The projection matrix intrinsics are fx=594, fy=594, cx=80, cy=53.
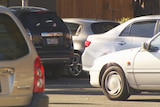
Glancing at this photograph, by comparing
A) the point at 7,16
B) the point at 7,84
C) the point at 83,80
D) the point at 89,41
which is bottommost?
the point at 83,80

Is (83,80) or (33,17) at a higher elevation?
(33,17)

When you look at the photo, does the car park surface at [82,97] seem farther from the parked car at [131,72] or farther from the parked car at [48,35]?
the parked car at [48,35]

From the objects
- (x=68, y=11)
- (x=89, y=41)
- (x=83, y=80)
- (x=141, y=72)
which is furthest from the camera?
(x=68, y=11)

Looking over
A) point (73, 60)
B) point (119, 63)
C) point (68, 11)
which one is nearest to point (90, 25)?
point (73, 60)

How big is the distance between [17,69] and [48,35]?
871 centimetres

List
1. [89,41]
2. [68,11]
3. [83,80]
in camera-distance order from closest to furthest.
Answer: [89,41] → [83,80] → [68,11]

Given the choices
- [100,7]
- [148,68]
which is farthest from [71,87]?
[100,7]

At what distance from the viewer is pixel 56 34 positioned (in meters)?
15.3

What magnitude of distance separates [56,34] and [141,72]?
451 cm

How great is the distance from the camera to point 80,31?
1697cm

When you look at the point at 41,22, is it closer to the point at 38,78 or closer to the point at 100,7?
the point at 38,78

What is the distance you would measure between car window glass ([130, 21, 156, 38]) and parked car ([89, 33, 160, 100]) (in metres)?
2.38

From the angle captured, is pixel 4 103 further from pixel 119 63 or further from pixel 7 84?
pixel 119 63

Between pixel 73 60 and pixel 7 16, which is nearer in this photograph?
pixel 7 16
